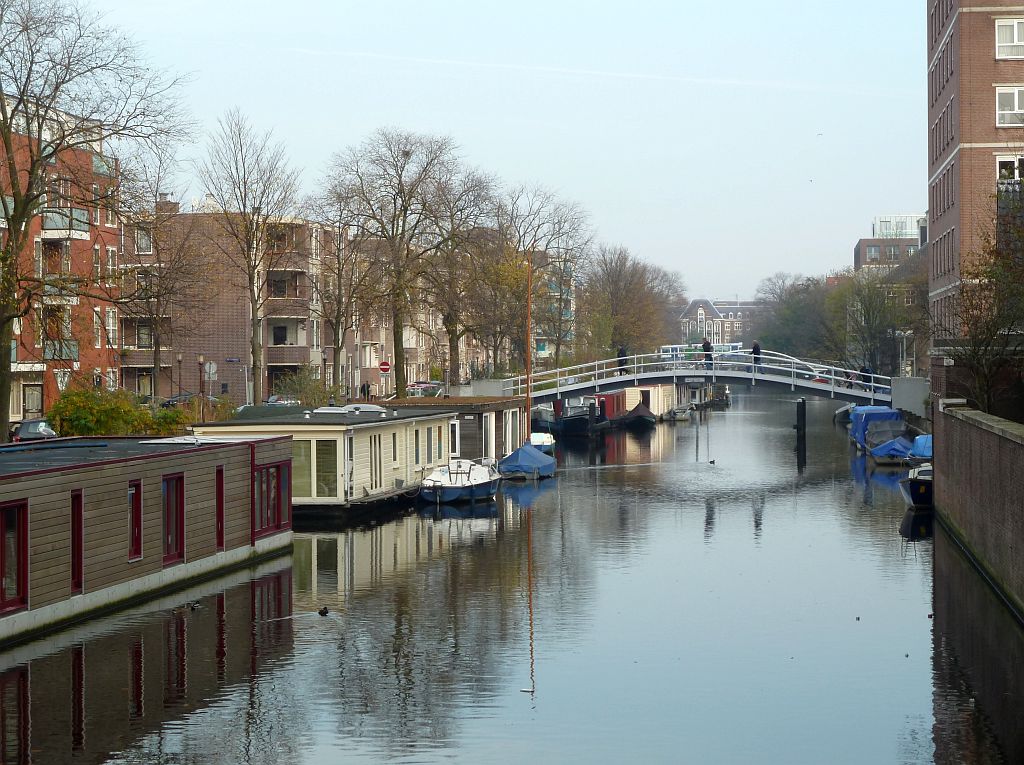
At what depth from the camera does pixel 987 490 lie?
3144 centimetres

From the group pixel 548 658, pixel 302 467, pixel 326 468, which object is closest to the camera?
pixel 548 658

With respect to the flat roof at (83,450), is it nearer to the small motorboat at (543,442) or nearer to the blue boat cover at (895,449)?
the small motorboat at (543,442)

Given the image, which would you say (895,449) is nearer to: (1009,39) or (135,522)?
(1009,39)

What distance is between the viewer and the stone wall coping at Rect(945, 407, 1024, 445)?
27.1 m

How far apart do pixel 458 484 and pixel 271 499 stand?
13.7 metres

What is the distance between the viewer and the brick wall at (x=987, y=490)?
88.8 feet

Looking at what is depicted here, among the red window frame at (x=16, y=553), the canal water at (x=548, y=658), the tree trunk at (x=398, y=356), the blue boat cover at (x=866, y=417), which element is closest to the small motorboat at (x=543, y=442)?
the tree trunk at (x=398, y=356)

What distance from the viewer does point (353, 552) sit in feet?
124

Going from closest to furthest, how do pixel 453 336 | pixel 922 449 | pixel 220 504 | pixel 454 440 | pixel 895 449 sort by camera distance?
1. pixel 220 504
2. pixel 454 440
3. pixel 922 449
4. pixel 895 449
5. pixel 453 336

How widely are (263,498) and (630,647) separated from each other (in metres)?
13.0

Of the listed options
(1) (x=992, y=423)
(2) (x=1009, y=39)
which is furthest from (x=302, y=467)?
(2) (x=1009, y=39)

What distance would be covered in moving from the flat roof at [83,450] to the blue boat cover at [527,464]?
25.4 meters

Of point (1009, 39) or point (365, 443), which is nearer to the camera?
point (365, 443)

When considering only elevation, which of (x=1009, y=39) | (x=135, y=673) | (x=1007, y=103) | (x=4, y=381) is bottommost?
(x=135, y=673)
